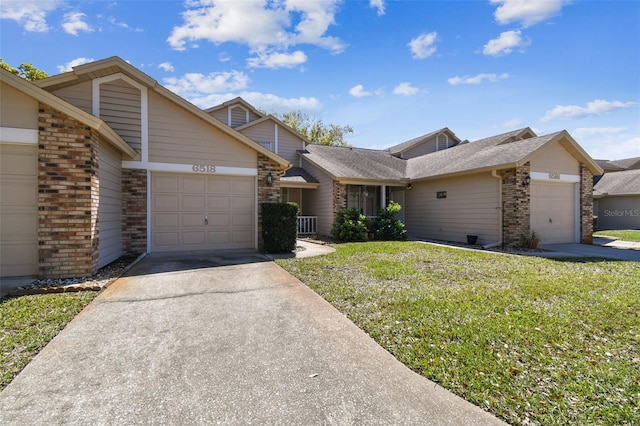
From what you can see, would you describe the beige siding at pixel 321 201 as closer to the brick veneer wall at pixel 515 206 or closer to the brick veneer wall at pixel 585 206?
the brick veneer wall at pixel 515 206

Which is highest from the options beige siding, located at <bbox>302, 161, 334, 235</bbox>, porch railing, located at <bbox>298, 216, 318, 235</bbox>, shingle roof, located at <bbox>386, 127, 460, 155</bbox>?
shingle roof, located at <bbox>386, 127, 460, 155</bbox>

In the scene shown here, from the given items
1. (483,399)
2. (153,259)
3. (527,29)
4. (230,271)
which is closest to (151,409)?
(483,399)

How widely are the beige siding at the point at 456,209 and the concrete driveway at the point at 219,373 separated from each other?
9758 millimetres

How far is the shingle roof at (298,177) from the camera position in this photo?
14.9m

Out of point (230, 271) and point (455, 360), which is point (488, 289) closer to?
point (455, 360)

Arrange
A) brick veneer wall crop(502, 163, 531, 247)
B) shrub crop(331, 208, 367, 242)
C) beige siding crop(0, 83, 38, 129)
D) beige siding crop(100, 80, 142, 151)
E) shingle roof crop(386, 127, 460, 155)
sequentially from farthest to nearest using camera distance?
1. shingle roof crop(386, 127, 460, 155)
2. shrub crop(331, 208, 367, 242)
3. brick veneer wall crop(502, 163, 531, 247)
4. beige siding crop(100, 80, 142, 151)
5. beige siding crop(0, 83, 38, 129)

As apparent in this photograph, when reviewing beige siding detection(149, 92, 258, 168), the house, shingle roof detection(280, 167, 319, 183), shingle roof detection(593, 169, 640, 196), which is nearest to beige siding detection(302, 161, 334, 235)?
the house

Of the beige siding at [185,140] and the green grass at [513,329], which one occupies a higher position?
the beige siding at [185,140]

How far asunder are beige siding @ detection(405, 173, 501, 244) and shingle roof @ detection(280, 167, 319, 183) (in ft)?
17.0

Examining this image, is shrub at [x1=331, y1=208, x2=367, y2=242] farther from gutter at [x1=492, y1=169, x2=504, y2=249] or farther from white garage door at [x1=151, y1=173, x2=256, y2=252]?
gutter at [x1=492, y1=169, x2=504, y2=249]

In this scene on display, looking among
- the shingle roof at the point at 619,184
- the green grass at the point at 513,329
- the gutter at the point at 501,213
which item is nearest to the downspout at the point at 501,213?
the gutter at the point at 501,213

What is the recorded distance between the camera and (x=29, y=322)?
376 cm

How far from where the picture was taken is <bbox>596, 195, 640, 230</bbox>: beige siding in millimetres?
19472

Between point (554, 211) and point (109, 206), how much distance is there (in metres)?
15.2
